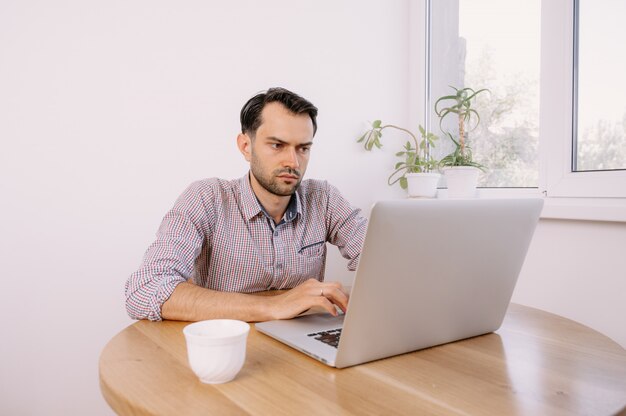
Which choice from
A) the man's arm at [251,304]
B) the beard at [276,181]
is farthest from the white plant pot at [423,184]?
the man's arm at [251,304]

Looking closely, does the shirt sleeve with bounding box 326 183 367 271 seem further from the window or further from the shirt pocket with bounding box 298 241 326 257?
the window

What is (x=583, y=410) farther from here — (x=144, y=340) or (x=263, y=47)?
(x=263, y=47)

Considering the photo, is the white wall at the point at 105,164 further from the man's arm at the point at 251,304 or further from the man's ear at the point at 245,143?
the man's arm at the point at 251,304

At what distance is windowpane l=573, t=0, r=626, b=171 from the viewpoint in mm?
1579

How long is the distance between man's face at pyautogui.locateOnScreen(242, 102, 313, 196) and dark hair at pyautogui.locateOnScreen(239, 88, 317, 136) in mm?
17

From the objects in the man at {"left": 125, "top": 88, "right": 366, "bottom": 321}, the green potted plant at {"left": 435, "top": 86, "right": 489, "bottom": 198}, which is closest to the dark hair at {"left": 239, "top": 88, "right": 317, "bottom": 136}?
the man at {"left": 125, "top": 88, "right": 366, "bottom": 321}

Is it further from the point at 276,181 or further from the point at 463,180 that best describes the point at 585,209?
the point at 276,181

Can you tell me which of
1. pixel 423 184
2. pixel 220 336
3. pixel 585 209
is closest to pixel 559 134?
pixel 585 209

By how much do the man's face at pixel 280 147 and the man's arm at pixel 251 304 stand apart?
1.72ft

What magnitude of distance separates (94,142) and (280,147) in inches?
27.9

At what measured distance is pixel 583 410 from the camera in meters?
0.62

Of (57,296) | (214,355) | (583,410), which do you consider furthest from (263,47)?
(583,410)

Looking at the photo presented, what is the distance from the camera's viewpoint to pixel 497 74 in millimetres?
2062

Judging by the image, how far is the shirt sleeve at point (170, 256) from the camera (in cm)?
105
